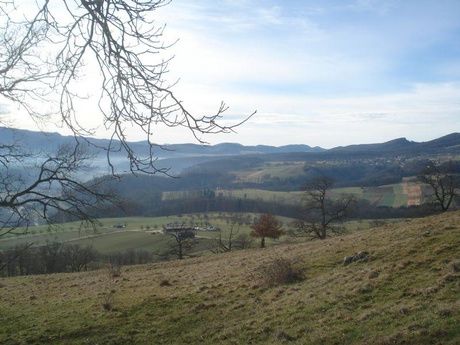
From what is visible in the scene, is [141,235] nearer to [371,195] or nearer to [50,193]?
[371,195]

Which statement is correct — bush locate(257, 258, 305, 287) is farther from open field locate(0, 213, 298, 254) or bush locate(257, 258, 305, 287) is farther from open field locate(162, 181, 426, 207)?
open field locate(162, 181, 426, 207)

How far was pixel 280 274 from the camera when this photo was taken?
15055 mm

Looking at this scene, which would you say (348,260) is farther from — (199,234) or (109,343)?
(199,234)

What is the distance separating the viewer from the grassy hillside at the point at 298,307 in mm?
8867

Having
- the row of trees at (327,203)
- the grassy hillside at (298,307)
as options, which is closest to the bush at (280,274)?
the grassy hillside at (298,307)

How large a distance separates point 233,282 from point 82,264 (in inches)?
1753

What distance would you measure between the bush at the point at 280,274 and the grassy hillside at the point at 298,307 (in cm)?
30

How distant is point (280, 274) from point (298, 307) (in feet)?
12.1

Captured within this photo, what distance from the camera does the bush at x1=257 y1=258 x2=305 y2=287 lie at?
49.0 feet

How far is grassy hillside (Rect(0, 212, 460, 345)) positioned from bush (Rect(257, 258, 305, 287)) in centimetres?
30

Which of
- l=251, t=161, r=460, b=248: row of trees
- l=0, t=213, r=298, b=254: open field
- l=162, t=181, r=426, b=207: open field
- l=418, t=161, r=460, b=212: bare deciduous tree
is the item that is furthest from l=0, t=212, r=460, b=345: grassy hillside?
l=162, t=181, r=426, b=207: open field

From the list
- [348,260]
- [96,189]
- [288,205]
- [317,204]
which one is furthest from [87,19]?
[288,205]

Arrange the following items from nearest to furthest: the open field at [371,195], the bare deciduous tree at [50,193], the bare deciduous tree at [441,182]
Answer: the bare deciduous tree at [50,193], the bare deciduous tree at [441,182], the open field at [371,195]

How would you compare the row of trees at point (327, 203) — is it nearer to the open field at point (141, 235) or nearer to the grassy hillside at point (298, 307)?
the grassy hillside at point (298, 307)
